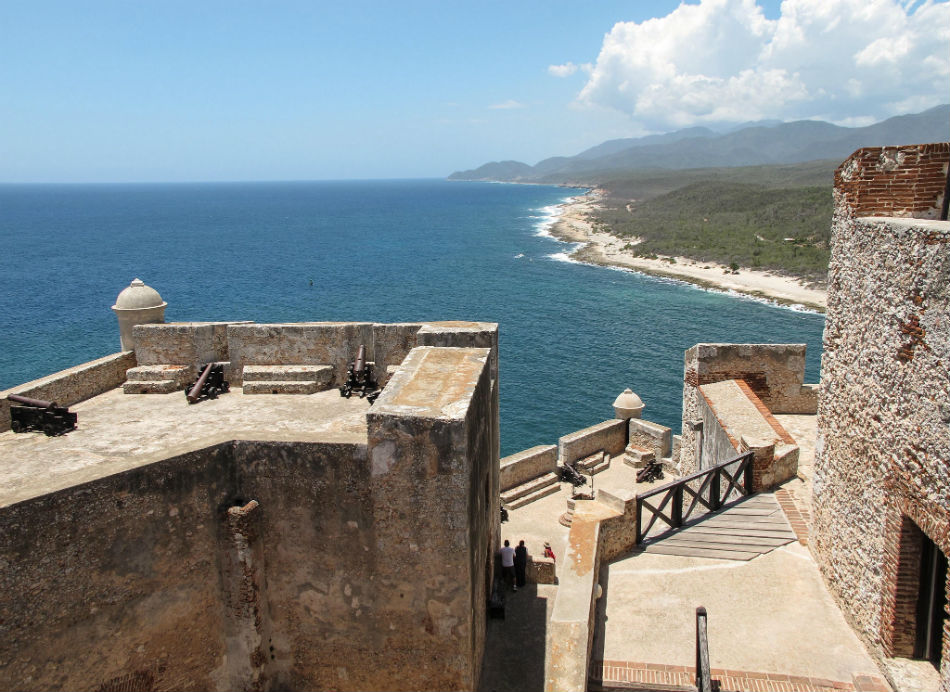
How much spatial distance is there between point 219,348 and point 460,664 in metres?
7.29

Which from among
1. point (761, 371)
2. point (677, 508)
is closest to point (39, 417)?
point (677, 508)

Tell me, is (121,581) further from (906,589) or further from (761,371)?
(761,371)

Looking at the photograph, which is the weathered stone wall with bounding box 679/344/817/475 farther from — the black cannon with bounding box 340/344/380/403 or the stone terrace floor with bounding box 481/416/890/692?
the black cannon with bounding box 340/344/380/403

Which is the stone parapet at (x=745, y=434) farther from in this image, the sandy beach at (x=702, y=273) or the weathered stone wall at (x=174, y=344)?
the sandy beach at (x=702, y=273)

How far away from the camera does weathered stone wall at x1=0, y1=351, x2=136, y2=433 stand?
34.1 feet

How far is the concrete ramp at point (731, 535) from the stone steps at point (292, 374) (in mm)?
6074

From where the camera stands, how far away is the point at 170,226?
490 ft

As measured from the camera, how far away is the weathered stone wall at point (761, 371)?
17047 mm

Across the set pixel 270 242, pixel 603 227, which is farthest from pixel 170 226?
pixel 603 227

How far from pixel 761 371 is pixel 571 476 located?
23.5 ft

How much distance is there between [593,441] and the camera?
77.2 feet

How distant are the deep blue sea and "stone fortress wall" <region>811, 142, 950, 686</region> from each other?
23.5 m

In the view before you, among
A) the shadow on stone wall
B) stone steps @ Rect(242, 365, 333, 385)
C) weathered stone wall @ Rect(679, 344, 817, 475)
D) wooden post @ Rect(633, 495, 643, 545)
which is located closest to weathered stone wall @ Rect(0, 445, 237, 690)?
the shadow on stone wall

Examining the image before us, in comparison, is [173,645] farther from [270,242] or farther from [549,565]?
[270,242]
